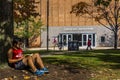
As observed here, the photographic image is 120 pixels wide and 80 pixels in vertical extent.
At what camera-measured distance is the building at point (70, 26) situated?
75938mm

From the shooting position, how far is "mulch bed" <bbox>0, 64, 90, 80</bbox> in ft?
36.2

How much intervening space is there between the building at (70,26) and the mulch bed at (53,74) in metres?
63.1

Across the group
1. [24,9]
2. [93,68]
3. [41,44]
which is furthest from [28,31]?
[93,68]

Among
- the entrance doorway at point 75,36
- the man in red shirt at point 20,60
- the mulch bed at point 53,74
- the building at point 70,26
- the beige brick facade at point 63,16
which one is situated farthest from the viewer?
the entrance doorway at point 75,36

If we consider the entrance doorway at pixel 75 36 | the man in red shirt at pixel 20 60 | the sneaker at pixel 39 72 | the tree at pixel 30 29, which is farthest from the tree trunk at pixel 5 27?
the entrance doorway at pixel 75 36

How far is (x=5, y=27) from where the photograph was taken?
38.7 feet

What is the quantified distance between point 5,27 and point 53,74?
194 centimetres

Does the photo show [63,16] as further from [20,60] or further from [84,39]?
[20,60]

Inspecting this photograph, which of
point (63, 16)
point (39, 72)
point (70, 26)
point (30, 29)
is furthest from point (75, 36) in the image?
point (39, 72)

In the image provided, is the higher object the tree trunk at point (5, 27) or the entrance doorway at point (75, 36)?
the tree trunk at point (5, 27)

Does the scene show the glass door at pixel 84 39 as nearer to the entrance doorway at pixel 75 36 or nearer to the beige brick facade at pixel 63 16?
the entrance doorway at pixel 75 36

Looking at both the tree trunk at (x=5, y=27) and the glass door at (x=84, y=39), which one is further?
the glass door at (x=84, y=39)

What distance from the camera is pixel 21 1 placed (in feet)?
105

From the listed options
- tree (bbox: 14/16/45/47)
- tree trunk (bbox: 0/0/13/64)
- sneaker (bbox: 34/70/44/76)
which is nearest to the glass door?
tree (bbox: 14/16/45/47)
